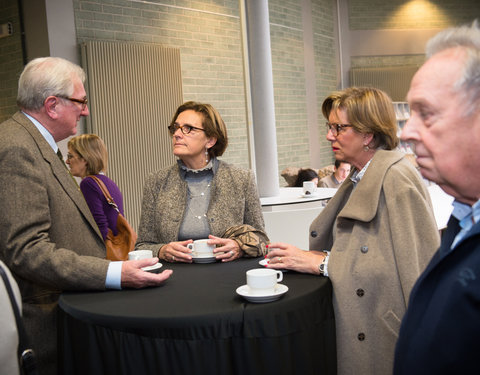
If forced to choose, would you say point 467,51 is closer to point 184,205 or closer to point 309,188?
point 184,205

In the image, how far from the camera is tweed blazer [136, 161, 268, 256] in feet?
8.47

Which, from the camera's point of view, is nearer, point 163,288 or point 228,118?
point 163,288

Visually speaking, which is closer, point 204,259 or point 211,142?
point 204,259

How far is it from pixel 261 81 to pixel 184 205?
9.83 feet

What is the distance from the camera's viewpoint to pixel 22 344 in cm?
150

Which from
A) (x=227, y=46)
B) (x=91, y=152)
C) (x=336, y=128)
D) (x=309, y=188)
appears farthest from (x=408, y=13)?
(x=336, y=128)

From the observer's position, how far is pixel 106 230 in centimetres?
327

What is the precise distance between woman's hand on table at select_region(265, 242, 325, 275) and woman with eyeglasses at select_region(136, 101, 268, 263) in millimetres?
321

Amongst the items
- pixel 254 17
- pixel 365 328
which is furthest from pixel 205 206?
pixel 254 17

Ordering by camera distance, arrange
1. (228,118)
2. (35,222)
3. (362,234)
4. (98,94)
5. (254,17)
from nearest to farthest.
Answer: (35,222) < (362,234) < (254,17) < (98,94) < (228,118)

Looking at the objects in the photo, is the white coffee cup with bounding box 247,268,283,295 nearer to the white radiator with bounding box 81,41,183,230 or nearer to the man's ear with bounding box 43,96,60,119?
the man's ear with bounding box 43,96,60,119

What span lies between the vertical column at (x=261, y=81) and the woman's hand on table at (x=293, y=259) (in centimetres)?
320

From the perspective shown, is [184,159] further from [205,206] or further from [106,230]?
[106,230]

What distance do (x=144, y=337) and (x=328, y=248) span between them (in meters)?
1.04
